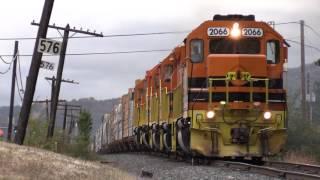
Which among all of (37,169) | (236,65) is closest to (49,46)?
(236,65)

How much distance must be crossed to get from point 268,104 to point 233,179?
444cm

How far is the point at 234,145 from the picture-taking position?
1770 cm

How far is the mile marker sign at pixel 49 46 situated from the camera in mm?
20875

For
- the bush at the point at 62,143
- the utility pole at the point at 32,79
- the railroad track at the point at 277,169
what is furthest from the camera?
the bush at the point at 62,143

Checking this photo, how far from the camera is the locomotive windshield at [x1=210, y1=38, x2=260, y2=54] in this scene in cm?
1848

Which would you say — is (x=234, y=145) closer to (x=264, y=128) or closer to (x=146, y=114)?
(x=264, y=128)

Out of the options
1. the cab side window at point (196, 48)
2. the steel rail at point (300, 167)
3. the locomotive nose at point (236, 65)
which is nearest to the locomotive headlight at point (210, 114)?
the locomotive nose at point (236, 65)

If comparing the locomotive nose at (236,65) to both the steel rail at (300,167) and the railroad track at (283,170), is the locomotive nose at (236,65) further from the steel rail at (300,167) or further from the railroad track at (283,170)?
the steel rail at (300,167)

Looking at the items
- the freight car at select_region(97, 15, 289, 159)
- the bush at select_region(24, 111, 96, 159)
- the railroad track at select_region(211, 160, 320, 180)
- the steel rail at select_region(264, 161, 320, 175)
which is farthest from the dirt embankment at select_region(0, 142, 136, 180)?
the bush at select_region(24, 111, 96, 159)

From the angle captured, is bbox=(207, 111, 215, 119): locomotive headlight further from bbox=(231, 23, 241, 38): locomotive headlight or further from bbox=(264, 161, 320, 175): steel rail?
bbox=(264, 161, 320, 175): steel rail

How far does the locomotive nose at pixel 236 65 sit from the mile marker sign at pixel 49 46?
5.74 metres

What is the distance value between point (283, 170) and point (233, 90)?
276 centimetres

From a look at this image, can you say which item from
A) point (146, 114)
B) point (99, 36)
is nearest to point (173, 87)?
point (146, 114)

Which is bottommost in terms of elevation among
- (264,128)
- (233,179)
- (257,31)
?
(233,179)
